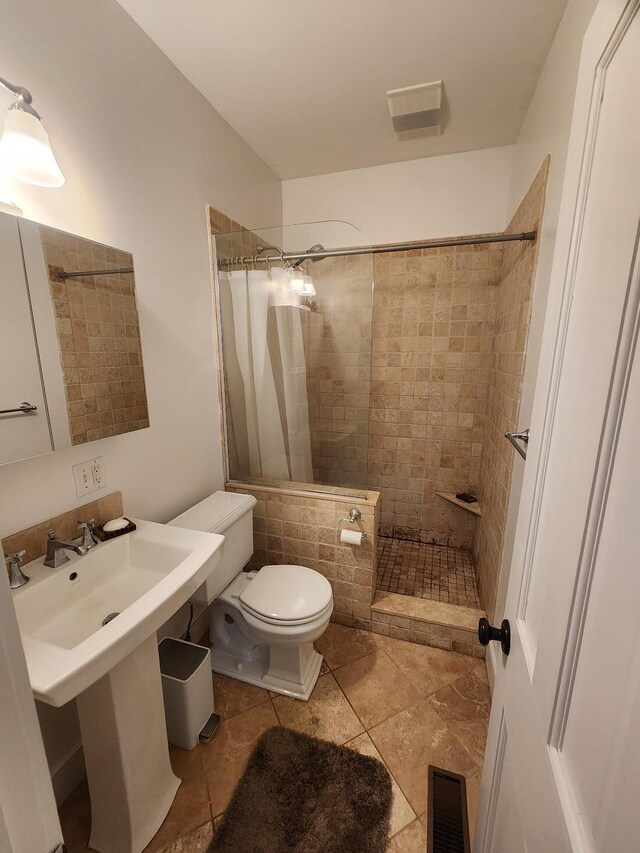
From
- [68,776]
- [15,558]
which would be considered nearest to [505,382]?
[15,558]

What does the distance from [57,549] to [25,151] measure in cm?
110

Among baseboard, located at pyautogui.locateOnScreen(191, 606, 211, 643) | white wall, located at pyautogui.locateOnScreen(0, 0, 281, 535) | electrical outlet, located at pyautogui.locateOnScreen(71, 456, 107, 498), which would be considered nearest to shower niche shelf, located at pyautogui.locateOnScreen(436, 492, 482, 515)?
white wall, located at pyautogui.locateOnScreen(0, 0, 281, 535)


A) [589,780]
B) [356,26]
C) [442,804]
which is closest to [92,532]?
[589,780]

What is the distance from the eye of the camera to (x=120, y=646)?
2.80ft

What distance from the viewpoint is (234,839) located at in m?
1.13

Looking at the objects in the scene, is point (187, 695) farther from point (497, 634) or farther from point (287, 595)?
point (497, 634)

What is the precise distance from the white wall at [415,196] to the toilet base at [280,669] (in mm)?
2547

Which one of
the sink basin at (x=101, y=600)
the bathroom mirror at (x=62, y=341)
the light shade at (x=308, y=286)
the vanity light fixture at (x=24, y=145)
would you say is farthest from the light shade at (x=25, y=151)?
the light shade at (x=308, y=286)

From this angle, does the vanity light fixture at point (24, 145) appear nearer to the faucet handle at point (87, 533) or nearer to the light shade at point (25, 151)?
the light shade at point (25, 151)

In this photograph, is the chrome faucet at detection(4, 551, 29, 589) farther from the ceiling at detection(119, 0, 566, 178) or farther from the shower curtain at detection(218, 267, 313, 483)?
the ceiling at detection(119, 0, 566, 178)

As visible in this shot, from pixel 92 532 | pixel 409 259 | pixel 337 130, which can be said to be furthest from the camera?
pixel 409 259

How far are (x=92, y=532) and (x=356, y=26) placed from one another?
2110 mm

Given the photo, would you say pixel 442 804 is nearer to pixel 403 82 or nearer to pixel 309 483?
pixel 309 483

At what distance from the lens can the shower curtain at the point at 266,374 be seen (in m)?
1.95
